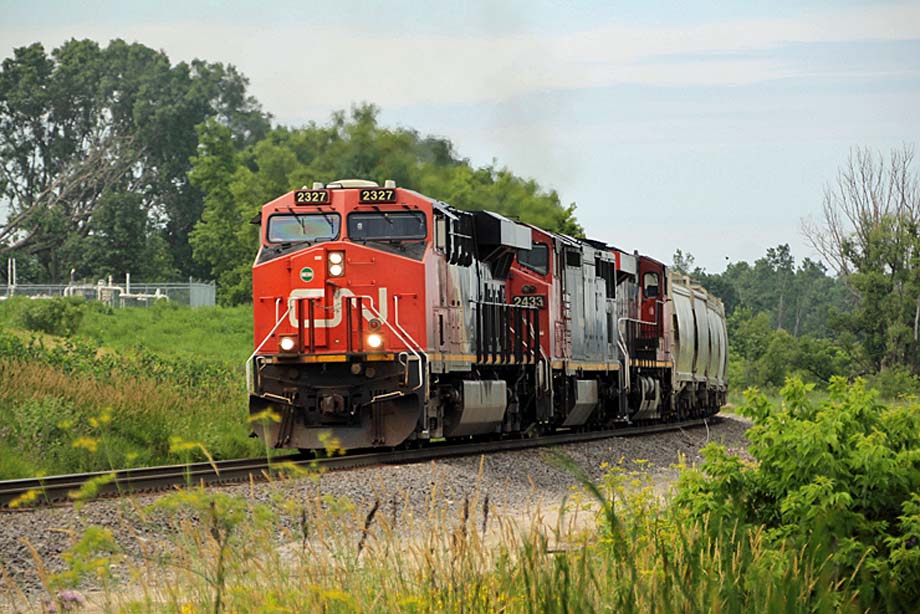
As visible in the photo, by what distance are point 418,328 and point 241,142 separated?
267 ft

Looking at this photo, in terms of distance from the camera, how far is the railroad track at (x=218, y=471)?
36.2 feet

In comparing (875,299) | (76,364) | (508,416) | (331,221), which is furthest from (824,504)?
(875,299)

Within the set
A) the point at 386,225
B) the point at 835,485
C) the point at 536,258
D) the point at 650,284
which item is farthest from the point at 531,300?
the point at 835,485

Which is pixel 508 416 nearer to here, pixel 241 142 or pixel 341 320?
pixel 341 320

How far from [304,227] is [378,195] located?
1.09 metres

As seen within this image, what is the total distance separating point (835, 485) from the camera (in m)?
7.47

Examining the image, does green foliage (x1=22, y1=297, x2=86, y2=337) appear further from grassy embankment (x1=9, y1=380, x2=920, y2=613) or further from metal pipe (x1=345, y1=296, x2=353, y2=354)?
grassy embankment (x1=9, y1=380, x2=920, y2=613)

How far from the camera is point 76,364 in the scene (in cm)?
2123

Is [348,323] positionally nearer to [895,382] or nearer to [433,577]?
[433,577]

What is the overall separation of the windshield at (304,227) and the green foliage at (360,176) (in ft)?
75.4

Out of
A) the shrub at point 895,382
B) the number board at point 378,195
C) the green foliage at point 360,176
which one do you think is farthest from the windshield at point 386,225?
the shrub at point 895,382

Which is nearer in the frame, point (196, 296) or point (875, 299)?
point (875, 299)

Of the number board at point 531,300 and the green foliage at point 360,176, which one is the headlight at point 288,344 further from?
the green foliage at point 360,176

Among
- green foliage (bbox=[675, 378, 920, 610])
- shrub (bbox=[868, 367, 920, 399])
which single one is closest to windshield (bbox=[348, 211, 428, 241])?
green foliage (bbox=[675, 378, 920, 610])
